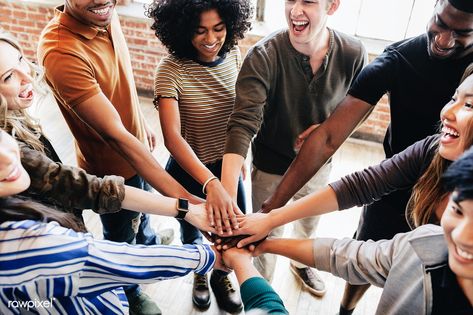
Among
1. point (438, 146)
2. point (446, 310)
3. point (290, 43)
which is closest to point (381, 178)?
point (438, 146)

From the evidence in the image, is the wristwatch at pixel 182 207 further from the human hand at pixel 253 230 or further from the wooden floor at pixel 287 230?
the wooden floor at pixel 287 230

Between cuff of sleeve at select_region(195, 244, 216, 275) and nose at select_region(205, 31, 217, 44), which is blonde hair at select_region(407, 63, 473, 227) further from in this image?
nose at select_region(205, 31, 217, 44)

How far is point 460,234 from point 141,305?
1.73m

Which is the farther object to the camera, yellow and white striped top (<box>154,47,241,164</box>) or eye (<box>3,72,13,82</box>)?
yellow and white striped top (<box>154,47,241,164</box>)

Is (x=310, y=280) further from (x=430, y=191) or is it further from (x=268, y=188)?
(x=430, y=191)

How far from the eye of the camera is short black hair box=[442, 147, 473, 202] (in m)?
0.70

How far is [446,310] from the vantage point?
Result: 0.90m

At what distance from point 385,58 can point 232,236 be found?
0.88 meters

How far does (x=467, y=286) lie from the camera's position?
865 mm

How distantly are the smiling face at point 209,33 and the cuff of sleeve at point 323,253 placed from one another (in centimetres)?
91

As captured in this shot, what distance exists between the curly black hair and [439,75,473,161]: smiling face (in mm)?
959

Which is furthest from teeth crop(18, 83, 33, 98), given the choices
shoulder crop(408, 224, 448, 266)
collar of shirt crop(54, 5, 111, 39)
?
shoulder crop(408, 224, 448, 266)

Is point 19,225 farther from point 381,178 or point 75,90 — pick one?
point 381,178

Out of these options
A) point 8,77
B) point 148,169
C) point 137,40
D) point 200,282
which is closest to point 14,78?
point 8,77
